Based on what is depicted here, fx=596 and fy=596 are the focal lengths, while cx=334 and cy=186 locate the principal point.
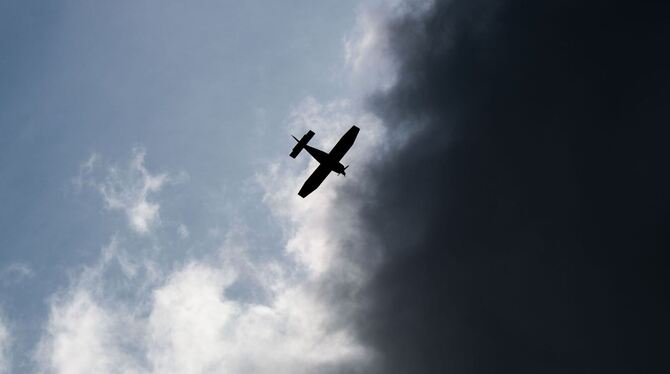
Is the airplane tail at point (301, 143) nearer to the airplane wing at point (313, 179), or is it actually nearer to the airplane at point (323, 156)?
the airplane at point (323, 156)

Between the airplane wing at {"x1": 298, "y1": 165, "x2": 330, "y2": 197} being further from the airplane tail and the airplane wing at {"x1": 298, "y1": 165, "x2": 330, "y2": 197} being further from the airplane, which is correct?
the airplane tail

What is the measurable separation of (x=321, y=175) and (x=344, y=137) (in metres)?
8.27

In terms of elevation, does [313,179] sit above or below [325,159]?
below

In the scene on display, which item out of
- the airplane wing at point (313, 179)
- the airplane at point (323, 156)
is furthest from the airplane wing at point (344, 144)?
the airplane wing at point (313, 179)

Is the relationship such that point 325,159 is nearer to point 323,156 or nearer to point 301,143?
point 323,156

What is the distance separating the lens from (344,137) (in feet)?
332

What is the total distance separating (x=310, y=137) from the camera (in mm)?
103188

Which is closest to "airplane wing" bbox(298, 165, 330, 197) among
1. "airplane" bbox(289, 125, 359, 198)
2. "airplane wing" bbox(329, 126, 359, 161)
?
"airplane" bbox(289, 125, 359, 198)

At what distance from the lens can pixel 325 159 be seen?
10331cm

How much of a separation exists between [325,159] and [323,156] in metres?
0.63

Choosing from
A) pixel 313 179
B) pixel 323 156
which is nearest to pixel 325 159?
pixel 323 156

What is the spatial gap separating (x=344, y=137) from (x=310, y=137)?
20.3ft

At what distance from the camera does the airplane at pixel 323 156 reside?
101562 millimetres

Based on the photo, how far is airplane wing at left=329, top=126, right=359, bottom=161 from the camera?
332ft
